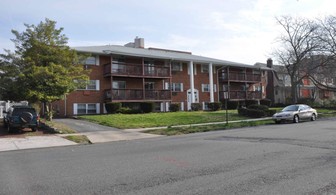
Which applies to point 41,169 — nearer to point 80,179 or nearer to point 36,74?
point 80,179

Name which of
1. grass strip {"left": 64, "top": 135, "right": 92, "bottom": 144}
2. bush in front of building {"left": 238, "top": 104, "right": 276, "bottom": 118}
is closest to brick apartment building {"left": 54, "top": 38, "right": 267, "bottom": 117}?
bush in front of building {"left": 238, "top": 104, "right": 276, "bottom": 118}

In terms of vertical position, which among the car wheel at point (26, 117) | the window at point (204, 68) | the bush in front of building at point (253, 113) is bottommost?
the bush in front of building at point (253, 113)

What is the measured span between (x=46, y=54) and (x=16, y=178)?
1535 cm

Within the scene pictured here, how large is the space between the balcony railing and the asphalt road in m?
33.9

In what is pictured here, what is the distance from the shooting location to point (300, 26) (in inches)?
1832

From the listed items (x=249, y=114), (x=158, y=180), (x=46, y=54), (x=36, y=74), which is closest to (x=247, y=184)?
(x=158, y=180)

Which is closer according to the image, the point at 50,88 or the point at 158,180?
the point at 158,180

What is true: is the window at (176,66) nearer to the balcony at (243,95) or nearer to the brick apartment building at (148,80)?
the brick apartment building at (148,80)

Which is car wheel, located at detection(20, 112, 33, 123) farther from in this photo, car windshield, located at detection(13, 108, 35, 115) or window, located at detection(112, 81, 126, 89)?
window, located at detection(112, 81, 126, 89)

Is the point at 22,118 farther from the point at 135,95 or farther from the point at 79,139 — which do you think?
the point at 135,95

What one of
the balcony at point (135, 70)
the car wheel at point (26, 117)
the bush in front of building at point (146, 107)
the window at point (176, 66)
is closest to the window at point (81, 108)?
the balcony at point (135, 70)

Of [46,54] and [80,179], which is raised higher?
[46,54]

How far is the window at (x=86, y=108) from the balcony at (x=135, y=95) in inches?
60.0

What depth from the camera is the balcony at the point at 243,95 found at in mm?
44000
